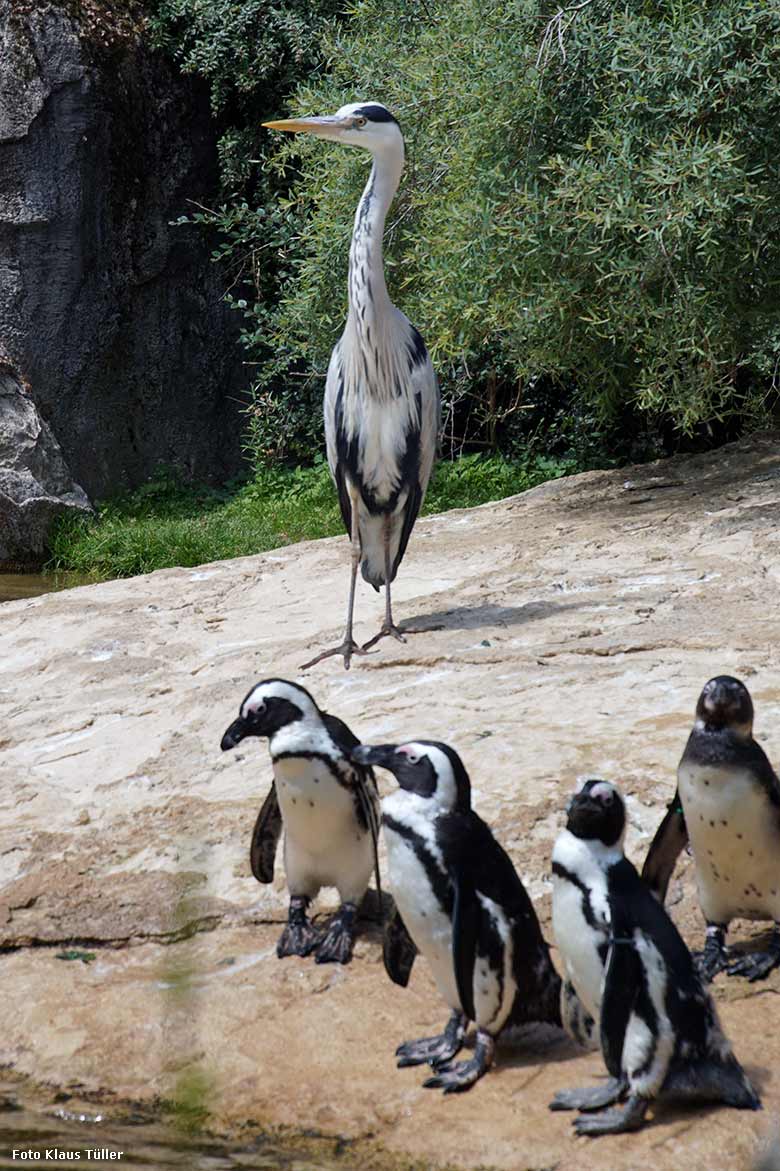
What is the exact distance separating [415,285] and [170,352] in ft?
12.4

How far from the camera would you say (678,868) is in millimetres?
4266

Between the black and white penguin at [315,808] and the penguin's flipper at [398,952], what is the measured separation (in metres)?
0.30

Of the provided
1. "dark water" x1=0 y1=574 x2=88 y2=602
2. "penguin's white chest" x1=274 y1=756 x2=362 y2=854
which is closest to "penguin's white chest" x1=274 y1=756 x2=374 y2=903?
"penguin's white chest" x1=274 y1=756 x2=362 y2=854

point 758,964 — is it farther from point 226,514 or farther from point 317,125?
point 226,514

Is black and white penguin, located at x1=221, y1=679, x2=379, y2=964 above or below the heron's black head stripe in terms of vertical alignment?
below

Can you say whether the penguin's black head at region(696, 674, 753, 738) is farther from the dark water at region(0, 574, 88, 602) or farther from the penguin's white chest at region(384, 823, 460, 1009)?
the dark water at region(0, 574, 88, 602)

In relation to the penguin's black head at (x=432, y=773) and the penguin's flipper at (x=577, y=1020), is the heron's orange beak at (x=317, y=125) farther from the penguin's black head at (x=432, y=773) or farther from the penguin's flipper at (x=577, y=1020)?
the penguin's flipper at (x=577, y=1020)

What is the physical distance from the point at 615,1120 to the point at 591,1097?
98 millimetres

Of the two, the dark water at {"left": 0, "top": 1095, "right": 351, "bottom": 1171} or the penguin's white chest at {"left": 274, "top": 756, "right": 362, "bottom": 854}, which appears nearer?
the dark water at {"left": 0, "top": 1095, "right": 351, "bottom": 1171}

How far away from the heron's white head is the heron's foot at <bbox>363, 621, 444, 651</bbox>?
232 cm

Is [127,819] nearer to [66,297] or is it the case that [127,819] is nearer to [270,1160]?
[270,1160]

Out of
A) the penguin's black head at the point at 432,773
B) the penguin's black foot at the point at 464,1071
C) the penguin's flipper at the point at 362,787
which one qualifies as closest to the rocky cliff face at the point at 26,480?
the penguin's flipper at the point at 362,787

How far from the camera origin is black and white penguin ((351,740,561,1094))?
331 cm

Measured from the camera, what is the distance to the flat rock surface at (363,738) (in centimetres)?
329
